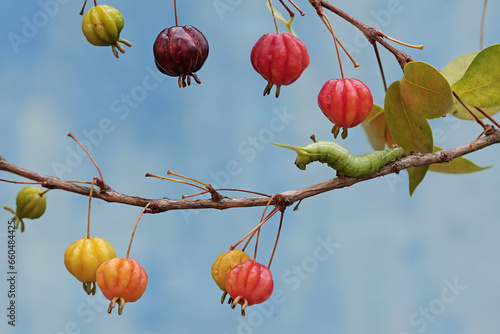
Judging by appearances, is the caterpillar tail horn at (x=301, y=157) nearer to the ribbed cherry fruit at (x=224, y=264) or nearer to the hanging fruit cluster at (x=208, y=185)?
the hanging fruit cluster at (x=208, y=185)

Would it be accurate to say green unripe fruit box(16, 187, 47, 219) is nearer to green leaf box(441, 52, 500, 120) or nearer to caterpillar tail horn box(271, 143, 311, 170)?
caterpillar tail horn box(271, 143, 311, 170)

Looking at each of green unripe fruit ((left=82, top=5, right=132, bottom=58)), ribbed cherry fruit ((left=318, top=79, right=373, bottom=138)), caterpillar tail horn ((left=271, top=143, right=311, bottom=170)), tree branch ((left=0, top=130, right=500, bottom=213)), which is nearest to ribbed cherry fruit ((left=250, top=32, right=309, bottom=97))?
ribbed cherry fruit ((left=318, top=79, right=373, bottom=138))

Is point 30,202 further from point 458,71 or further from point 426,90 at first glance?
point 458,71

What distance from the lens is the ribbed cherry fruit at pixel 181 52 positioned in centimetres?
238

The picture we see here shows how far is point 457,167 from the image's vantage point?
2.92m

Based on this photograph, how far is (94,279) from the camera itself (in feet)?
7.64

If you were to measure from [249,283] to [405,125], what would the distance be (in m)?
0.90

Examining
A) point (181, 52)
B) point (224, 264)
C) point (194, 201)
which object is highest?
point (181, 52)

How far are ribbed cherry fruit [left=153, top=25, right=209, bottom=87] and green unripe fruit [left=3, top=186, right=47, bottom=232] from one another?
58 cm

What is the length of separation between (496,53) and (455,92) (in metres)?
0.20

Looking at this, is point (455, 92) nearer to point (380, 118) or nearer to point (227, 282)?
point (380, 118)

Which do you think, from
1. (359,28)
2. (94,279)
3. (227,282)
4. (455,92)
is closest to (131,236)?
(94,279)

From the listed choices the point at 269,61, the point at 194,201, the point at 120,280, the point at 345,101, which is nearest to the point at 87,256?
the point at 120,280

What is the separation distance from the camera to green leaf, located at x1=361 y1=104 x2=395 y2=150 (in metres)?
3.07
